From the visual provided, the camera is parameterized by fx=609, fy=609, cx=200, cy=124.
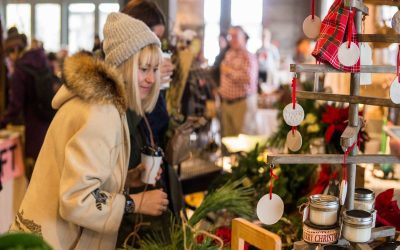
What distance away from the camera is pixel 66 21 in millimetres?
5277

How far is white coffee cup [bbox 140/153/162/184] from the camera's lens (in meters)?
2.02

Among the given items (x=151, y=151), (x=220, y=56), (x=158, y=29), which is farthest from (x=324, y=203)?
(x=220, y=56)

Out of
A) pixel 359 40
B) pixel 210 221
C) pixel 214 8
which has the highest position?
pixel 214 8

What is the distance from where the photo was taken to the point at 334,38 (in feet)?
4.86

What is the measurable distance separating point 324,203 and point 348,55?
350 millimetres

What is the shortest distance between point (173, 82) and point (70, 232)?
A: 1317mm

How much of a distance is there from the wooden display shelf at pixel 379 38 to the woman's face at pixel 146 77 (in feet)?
2.44

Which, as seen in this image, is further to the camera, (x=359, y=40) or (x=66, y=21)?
(x=66, y=21)

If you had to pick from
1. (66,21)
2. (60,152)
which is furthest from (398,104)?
(66,21)

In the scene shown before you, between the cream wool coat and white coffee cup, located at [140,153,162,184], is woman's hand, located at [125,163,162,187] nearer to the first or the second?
white coffee cup, located at [140,153,162,184]

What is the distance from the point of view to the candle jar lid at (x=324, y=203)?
4.65 feet

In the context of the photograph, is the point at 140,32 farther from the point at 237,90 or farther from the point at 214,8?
the point at 214,8

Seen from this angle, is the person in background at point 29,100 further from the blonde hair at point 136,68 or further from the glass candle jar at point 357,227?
the glass candle jar at point 357,227

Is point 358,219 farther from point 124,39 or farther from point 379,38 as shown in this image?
point 124,39
